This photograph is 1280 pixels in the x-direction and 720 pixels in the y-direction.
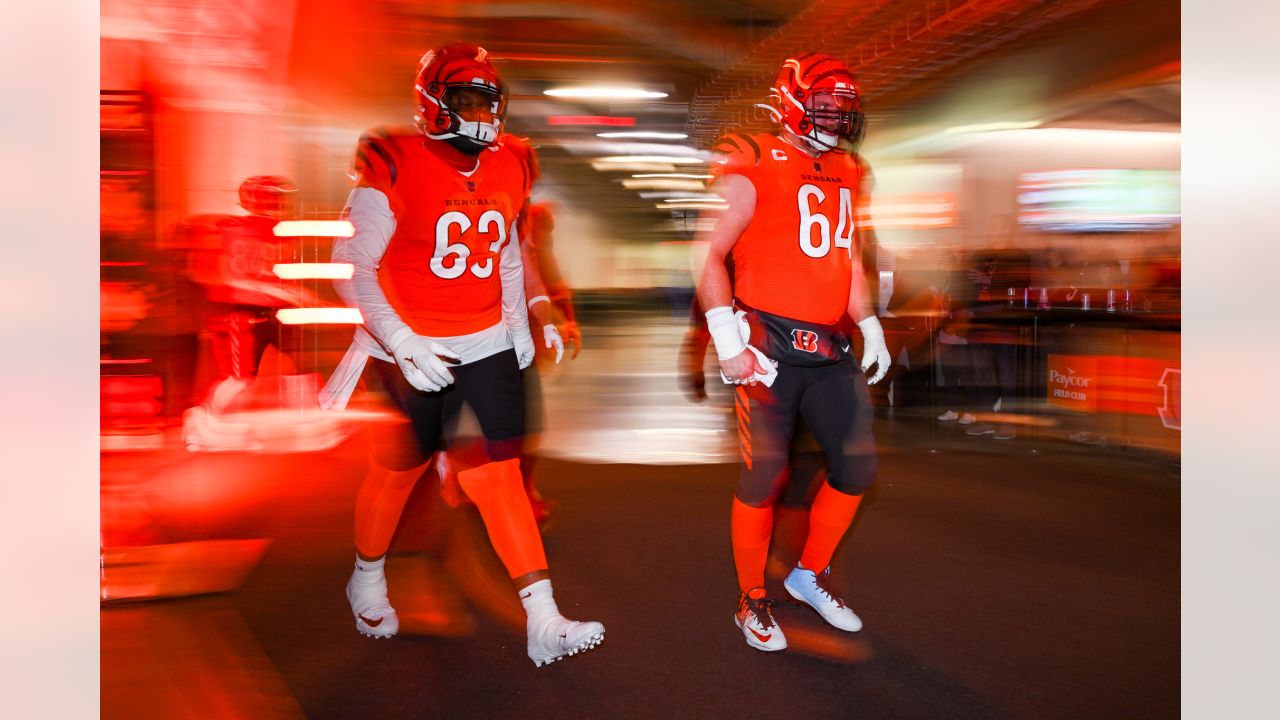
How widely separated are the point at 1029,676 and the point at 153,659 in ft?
8.25

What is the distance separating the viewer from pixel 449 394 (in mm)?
2738

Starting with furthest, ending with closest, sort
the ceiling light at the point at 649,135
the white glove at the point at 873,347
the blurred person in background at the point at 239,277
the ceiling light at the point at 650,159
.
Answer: the ceiling light at the point at 650,159 → the ceiling light at the point at 649,135 → the blurred person in background at the point at 239,277 → the white glove at the point at 873,347

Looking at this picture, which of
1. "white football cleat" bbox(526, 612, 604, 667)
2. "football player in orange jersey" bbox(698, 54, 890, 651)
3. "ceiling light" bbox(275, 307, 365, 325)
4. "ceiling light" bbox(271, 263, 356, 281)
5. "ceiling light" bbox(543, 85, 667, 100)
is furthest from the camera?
"ceiling light" bbox(543, 85, 667, 100)

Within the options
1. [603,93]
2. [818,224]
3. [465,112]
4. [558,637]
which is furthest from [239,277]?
[603,93]

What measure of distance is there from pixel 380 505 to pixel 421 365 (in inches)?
21.0

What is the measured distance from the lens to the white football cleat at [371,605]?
2967 millimetres

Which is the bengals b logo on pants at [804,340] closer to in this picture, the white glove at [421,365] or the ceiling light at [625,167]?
the white glove at [421,365]

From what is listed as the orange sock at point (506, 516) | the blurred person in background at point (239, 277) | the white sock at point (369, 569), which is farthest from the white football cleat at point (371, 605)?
the blurred person in background at point (239, 277)

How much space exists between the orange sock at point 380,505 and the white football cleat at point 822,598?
127 centimetres

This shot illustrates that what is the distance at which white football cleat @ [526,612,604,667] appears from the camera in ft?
8.41

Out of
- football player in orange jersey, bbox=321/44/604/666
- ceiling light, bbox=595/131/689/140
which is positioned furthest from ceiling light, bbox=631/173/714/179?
football player in orange jersey, bbox=321/44/604/666

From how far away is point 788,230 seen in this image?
279 cm

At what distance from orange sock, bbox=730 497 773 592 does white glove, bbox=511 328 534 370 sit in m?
0.75

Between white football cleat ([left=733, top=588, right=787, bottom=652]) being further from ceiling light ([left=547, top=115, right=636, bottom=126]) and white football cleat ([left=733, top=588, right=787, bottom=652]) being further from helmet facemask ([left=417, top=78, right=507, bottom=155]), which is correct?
ceiling light ([left=547, top=115, right=636, bottom=126])
